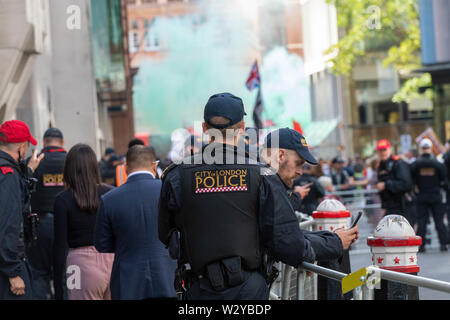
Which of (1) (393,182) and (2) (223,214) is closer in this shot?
(2) (223,214)

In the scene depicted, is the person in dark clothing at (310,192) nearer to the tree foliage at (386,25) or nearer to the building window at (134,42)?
the tree foliage at (386,25)

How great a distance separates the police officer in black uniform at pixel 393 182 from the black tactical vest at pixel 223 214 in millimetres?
9188

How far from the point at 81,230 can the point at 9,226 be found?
2.40ft

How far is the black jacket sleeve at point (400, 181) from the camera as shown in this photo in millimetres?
12367

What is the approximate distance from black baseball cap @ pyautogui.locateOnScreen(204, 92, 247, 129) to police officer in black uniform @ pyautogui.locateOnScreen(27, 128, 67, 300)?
3.92 meters

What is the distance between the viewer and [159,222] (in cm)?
381

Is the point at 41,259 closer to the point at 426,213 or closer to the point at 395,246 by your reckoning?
the point at 395,246

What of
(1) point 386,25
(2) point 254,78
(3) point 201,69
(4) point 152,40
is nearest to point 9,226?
(2) point 254,78

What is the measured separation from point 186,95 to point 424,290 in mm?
59829

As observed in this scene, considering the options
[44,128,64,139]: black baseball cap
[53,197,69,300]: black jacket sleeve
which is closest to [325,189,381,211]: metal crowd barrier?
[44,128,64,139]: black baseball cap

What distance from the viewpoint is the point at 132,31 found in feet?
227
